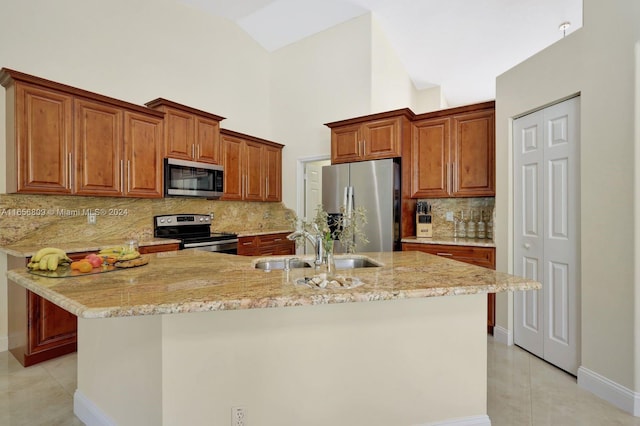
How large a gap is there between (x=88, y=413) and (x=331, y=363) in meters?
1.44

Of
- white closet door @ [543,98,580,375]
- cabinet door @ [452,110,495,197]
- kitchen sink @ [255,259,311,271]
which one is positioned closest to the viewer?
kitchen sink @ [255,259,311,271]

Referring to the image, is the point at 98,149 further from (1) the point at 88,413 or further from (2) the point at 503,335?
(2) the point at 503,335

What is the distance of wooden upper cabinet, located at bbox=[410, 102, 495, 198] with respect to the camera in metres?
3.50

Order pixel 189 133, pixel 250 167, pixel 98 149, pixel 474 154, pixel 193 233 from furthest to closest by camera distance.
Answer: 1. pixel 250 167
2. pixel 193 233
3. pixel 189 133
4. pixel 474 154
5. pixel 98 149

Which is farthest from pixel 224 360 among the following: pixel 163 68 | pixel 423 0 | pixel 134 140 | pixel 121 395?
pixel 423 0

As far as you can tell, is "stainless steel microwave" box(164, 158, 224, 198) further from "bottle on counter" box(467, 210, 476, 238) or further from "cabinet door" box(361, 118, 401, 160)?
"bottle on counter" box(467, 210, 476, 238)

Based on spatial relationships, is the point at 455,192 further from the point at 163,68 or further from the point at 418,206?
the point at 163,68

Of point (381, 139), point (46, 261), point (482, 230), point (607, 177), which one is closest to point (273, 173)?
point (381, 139)

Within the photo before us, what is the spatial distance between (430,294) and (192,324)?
993 millimetres

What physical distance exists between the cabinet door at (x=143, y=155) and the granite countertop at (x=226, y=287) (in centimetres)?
189

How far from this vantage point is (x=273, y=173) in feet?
17.1

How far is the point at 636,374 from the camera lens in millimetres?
1893

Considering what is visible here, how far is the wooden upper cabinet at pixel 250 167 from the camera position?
14.7 feet

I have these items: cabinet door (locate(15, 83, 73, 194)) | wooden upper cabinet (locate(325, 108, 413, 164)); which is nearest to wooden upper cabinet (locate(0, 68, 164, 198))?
cabinet door (locate(15, 83, 73, 194))
